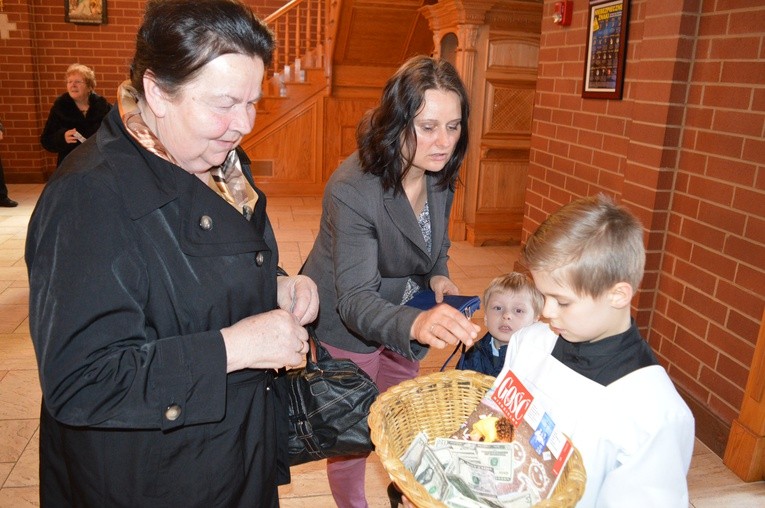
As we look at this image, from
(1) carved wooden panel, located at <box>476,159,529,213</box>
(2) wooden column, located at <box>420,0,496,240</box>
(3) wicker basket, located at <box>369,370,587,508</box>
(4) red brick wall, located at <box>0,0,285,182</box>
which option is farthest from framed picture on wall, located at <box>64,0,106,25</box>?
Answer: (3) wicker basket, located at <box>369,370,587,508</box>

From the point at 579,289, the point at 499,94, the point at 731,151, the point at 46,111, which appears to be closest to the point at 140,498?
the point at 579,289

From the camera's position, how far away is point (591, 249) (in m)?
1.20

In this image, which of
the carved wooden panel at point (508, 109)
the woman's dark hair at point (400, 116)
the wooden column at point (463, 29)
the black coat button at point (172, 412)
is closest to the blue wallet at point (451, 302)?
the woman's dark hair at point (400, 116)

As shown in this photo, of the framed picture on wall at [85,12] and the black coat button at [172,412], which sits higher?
the framed picture on wall at [85,12]

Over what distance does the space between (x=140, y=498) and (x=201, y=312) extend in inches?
15.0

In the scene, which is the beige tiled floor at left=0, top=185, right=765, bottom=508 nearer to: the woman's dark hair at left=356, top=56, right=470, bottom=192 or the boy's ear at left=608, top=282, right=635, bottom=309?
the woman's dark hair at left=356, top=56, right=470, bottom=192

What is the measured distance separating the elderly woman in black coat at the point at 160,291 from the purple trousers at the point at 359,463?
81 centimetres

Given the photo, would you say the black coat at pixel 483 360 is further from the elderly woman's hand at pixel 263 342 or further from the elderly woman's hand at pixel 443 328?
the elderly woman's hand at pixel 263 342

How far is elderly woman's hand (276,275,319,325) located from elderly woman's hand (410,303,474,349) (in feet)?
0.89

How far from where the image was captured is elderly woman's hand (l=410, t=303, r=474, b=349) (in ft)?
4.65

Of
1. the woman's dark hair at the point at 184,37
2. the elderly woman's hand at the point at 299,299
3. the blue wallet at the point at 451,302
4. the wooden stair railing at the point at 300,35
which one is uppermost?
the wooden stair railing at the point at 300,35

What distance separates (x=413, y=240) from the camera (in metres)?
1.78

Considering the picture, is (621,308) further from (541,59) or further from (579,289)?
(541,59)

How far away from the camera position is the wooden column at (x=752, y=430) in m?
2.32
